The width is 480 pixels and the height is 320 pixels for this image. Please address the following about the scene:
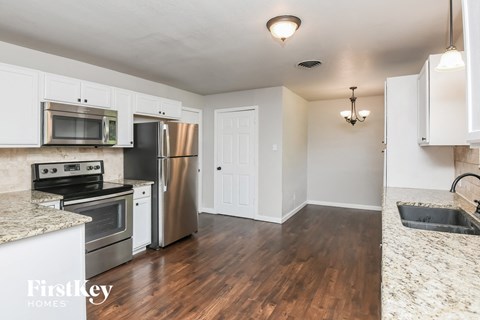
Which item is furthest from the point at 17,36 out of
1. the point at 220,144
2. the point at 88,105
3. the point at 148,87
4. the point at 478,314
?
the point at 478,314

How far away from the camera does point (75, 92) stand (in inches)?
112

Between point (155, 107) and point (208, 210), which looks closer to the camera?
point (155, 107)

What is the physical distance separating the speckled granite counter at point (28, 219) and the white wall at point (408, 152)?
114 inches

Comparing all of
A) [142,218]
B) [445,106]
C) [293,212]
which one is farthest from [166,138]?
[293,212]

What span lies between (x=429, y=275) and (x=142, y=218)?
3.06m

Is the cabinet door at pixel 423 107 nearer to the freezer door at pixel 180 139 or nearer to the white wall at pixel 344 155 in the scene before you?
the freezer door at pixel 180 139

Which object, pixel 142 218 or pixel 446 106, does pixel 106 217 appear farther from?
pixel 446 106

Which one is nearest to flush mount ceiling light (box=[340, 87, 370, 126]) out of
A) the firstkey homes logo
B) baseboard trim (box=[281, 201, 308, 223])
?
baseboard trim (box=[281, 201, 308, 223])

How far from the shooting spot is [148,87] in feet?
13.7

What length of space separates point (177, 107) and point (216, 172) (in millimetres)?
1611

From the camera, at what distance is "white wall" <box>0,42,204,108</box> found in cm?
273

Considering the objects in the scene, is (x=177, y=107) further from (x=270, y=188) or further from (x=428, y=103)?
(x=428, y=103)

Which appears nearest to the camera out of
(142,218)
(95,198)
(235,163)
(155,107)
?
(95,198)

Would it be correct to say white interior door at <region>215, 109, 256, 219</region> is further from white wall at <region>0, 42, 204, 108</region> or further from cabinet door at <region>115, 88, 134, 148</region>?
cabinet door at <region>115, 88, 134, 148</region>
